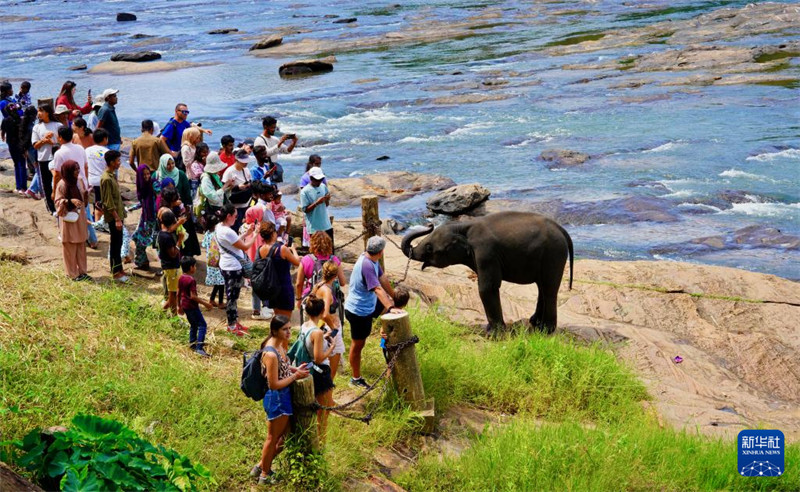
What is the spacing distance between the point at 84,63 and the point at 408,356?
3510 centimetres

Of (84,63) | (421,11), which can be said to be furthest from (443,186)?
(421,11)

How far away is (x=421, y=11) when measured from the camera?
2019 inches

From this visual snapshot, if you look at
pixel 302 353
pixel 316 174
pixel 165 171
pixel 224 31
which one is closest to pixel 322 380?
pixel 302 353

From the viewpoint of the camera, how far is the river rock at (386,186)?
18.5m

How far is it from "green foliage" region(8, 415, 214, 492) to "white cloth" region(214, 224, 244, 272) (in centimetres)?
323

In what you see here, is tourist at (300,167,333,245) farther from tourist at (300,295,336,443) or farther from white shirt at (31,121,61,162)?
white shirt at (31,121,61,162)

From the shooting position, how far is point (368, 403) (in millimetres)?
7887

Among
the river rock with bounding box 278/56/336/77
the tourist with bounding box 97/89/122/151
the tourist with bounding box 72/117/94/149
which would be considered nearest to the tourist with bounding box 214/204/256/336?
the tourist with bounding box 72/117/94/149

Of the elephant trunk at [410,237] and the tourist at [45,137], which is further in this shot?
the tourist at [45,137]

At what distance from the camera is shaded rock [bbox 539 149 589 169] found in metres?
20.6

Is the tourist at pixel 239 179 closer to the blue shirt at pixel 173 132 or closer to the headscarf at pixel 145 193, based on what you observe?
the headscarf at pixel 145 193

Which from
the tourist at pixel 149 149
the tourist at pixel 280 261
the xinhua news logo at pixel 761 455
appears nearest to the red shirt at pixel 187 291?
the tourist at pixel 280 261

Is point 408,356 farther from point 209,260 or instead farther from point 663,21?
point 663,21

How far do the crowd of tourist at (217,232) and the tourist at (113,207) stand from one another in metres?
0.01
